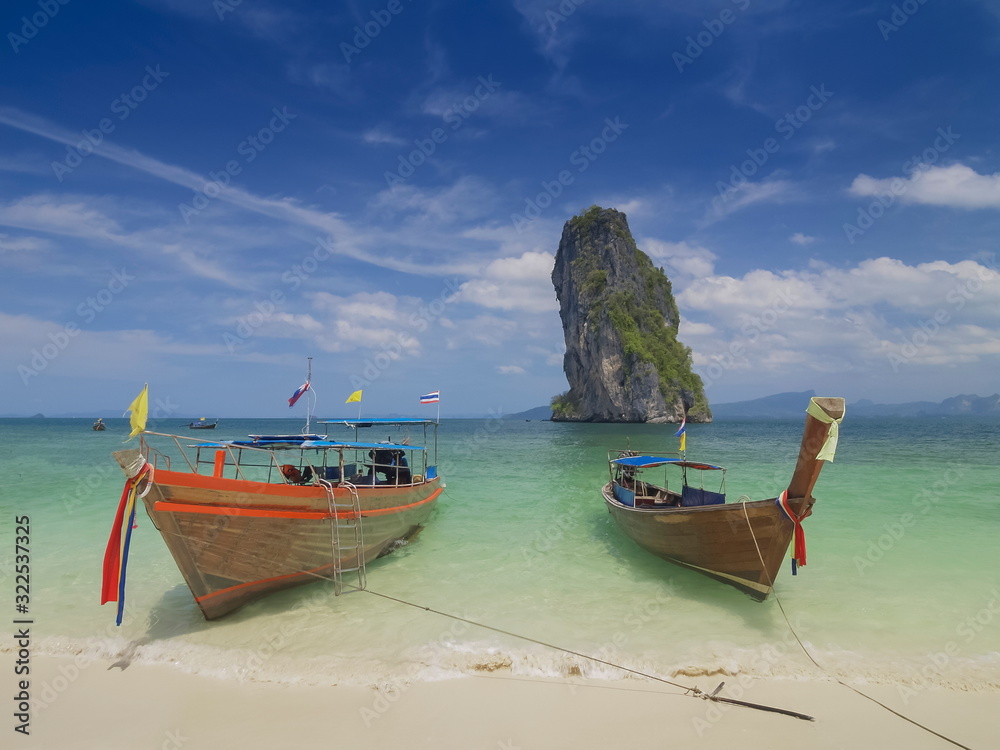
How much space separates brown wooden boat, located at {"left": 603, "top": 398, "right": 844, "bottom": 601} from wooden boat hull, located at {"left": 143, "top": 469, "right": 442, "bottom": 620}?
17.6ft

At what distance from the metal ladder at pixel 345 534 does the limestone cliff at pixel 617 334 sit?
225 ft

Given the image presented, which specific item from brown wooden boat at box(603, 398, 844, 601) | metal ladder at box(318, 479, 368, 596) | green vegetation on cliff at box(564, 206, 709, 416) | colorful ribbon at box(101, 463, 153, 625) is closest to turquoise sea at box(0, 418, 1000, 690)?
metal ladder at box(318, 479, 368, 596)

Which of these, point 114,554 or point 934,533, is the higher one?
point 114,554

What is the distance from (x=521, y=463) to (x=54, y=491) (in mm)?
19620

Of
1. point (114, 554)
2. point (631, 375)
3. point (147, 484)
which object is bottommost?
point (114, 554)

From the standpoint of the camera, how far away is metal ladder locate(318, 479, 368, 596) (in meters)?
8.35

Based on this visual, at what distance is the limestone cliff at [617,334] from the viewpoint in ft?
255

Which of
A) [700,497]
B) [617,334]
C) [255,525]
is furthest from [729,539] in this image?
[617,334]

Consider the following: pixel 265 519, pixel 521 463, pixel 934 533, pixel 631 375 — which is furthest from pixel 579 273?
pixel 265 519

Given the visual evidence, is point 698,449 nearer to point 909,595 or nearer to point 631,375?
point 909,595

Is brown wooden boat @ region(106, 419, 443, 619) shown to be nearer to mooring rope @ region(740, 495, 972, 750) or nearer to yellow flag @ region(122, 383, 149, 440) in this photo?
yellow flag @ region(122, 383, 149, 440)

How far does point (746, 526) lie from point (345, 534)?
6403 mm

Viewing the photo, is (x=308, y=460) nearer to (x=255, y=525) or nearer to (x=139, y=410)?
(x=255, y=525)

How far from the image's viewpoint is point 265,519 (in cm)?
734
